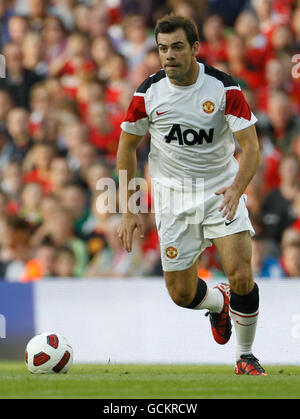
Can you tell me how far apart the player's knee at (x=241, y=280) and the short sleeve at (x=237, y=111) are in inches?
39.0

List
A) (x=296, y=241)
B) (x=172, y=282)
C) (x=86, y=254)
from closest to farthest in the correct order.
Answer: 1. (x=172, y=282)
2. (x=296, y=241)
3. (x=86, y=254)

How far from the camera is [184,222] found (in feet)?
23.4

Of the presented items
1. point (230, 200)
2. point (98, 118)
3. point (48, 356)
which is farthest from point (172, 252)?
point (98, 118)

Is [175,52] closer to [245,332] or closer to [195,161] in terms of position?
[195,161]

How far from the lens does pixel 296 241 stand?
9484mm

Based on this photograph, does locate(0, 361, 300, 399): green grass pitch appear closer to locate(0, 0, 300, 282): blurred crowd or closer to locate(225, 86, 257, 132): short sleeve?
locate(225, 86, 257, 132): short sleeve

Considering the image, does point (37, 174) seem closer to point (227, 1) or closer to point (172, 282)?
point (227, 1)

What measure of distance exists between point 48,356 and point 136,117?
1.87 metres

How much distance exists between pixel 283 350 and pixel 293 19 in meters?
4.73

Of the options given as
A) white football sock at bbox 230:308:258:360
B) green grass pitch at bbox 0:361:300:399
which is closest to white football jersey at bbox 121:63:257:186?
white football sock at bbox 230:308:258:360

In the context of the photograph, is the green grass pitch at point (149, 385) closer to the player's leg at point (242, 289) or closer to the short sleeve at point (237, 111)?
the player's leg at point (242, 289)

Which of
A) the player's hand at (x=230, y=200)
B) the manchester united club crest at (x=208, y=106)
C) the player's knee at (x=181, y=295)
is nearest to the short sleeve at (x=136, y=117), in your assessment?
the manchester united club crest at (x=208, y=106)

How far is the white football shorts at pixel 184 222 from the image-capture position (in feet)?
22.9
